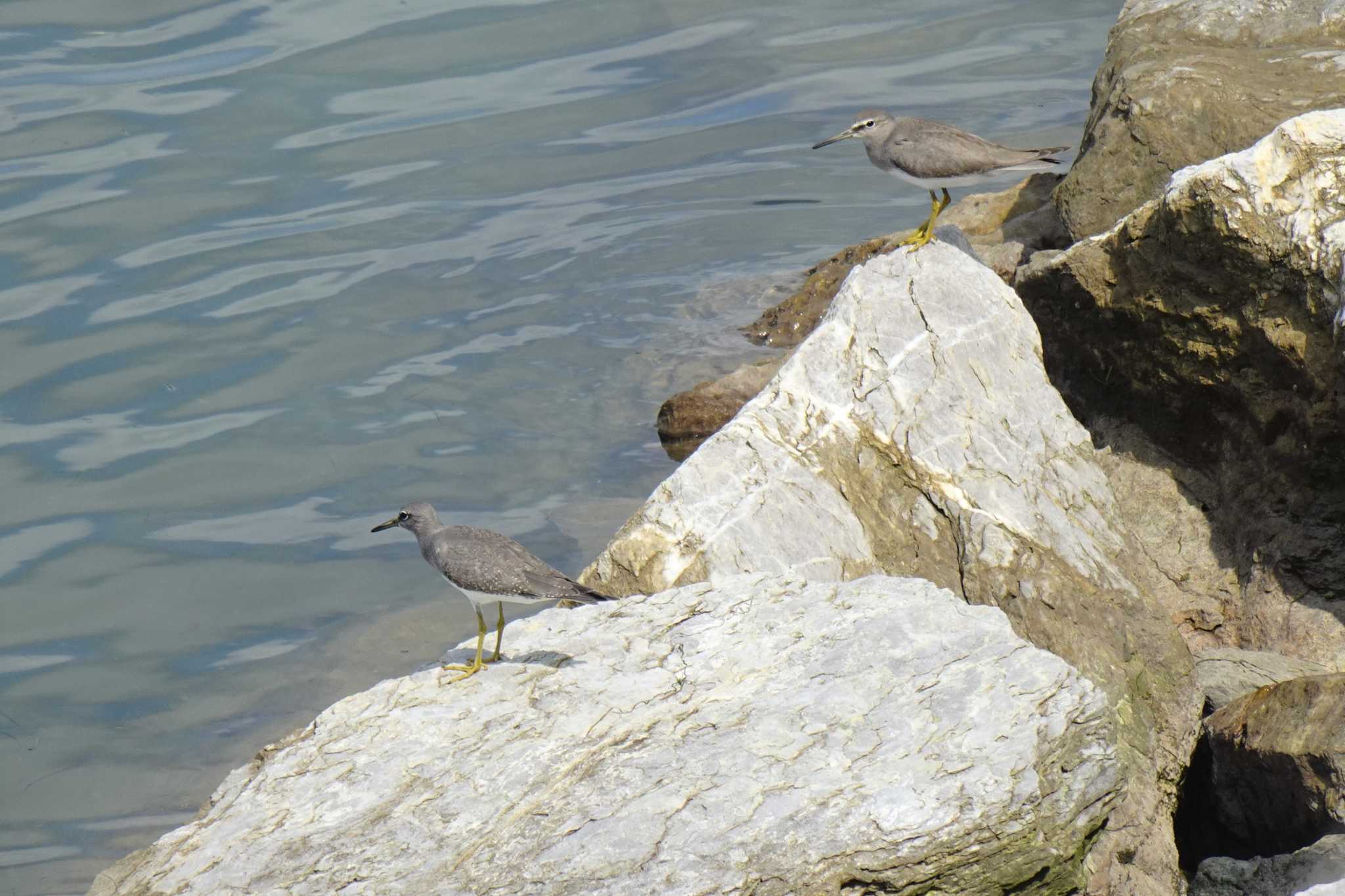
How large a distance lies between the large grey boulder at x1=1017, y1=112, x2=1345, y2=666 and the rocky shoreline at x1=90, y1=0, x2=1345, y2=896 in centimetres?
2

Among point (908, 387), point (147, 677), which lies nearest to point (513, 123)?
point (147, 677)

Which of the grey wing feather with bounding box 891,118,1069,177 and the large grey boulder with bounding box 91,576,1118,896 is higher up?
the grey wing feather with bounding box 891,118,1069,177

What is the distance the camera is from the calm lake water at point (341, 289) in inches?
393

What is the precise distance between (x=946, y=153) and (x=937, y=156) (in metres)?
0.06

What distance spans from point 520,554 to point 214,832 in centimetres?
202

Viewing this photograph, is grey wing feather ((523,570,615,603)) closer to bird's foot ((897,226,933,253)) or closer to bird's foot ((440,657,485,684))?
bird's foot ((440,657,485,684))

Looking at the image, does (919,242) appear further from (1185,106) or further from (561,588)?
(561,588)

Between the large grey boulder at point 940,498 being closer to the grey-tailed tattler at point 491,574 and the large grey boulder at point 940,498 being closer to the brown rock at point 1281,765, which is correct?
the brown rock at point 1281,765

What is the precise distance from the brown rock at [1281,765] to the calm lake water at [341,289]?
5654 mm

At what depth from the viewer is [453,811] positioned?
17.9 ft

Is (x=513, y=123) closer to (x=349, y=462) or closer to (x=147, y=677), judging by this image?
(x=349, y=462)

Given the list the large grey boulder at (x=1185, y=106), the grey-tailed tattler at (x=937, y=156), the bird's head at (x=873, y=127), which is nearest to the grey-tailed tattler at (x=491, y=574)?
the grey-tailed tattler at (x=937, y=156)

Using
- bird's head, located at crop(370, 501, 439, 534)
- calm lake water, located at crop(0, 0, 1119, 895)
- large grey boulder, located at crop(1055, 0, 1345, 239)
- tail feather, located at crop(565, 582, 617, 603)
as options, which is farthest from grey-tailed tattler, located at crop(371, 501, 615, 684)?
large grey boulder, located at crop(1055, 0, 1345, 239)

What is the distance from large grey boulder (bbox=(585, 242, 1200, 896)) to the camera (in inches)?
270
